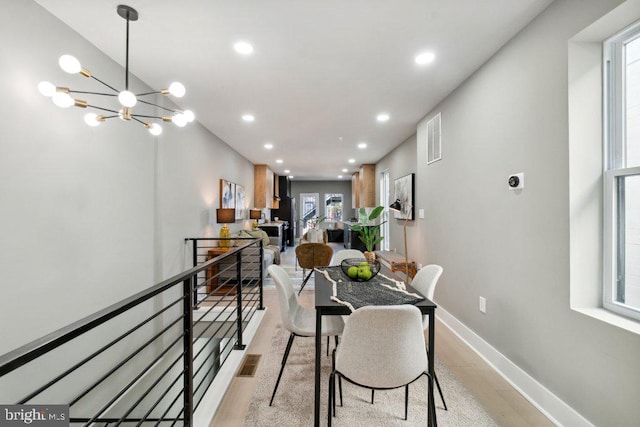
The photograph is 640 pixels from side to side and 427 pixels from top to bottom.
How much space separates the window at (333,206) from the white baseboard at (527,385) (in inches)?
386

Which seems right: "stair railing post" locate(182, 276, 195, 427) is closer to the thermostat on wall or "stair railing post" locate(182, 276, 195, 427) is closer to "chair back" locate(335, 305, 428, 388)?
"chair back" locate(335, 305, 428, 388)

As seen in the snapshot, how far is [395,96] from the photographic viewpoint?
3322 millimetres

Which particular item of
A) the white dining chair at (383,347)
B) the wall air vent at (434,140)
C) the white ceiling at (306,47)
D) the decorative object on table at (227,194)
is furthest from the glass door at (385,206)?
the white dining chair at (383,347)

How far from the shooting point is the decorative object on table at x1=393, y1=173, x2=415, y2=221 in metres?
4.61

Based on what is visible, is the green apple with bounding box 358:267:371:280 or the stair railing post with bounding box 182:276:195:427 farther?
the green apple with bounding box 358:267:371:280

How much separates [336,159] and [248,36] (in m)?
5.11

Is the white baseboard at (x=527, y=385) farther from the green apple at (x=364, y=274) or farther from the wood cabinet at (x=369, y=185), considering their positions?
the wood cabinet at (x=369, y=185)

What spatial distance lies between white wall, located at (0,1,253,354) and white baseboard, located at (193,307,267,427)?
1.15 m

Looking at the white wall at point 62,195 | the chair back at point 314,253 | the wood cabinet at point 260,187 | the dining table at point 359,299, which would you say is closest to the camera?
the dining table at point 359,299

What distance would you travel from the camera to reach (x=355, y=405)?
1936 millimetres

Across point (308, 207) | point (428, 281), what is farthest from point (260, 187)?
point (428, 281)

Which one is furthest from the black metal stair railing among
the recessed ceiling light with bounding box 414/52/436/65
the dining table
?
the recessed ceiling light with bounding box 414/52/436/65

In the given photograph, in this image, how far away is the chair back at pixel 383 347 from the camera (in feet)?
4.49

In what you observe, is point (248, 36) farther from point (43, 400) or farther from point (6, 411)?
point (43, 400)
